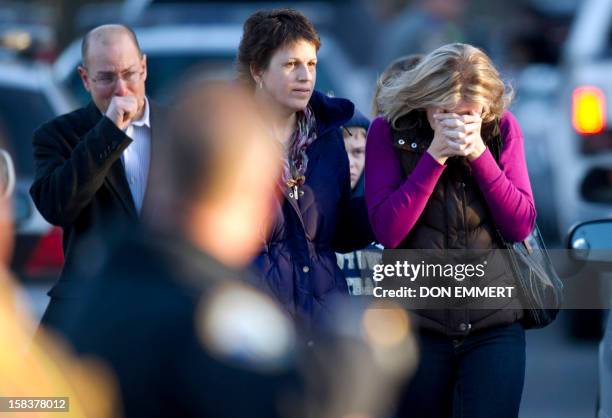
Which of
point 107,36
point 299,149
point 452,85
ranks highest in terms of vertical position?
point 107,36

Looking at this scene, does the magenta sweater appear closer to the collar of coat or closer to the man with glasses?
the collar of coat

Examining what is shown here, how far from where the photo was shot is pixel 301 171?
12.1 ft

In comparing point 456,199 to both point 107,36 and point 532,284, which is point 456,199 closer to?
point 532,284

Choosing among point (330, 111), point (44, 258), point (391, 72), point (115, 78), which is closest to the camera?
point (330, 111)

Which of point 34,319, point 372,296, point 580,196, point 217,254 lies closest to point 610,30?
point 580,196

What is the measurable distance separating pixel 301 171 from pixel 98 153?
54cm

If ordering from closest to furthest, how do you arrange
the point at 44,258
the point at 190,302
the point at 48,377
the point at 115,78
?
the point at 190,302, the point at 48,377, the point at 115,78, the point at 44,258

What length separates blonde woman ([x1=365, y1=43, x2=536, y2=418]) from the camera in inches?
141

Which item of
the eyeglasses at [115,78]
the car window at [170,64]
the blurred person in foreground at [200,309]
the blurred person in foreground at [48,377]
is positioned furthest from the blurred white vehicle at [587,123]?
the blurred person in foreground at [200,309]

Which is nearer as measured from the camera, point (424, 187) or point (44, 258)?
point (424, 187)

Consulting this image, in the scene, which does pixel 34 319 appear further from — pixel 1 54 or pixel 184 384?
pixel 184 384

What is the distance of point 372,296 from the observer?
401cm

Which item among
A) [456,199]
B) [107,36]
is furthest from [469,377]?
[107,36]

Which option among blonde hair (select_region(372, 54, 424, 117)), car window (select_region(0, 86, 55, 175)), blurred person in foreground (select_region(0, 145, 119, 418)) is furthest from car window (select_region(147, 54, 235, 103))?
blurred person in foreground (select_region(0, 145, 119, 418))
